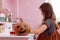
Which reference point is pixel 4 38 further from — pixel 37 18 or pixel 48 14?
pixel 37 18

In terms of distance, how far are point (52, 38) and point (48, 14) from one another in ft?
1.08

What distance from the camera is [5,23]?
8.63ft

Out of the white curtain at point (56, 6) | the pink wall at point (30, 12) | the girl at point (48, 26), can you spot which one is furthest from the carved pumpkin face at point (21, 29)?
the white curtain at point (56, 6)

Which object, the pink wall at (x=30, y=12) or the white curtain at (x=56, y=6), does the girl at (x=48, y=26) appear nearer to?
the pink wall at (x=30, y=12)

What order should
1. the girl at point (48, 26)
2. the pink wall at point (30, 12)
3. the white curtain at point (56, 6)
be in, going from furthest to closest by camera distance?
1. the white curtain at point (56, 6)
2. the pink wall at point (30, 12)
3. the girl at point (48, 26)

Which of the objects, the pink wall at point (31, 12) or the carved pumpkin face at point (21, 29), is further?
the pink wall at point (31, 12)

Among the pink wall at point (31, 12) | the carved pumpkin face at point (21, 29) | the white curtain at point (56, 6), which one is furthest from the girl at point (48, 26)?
the white curtain at point (56, 6)

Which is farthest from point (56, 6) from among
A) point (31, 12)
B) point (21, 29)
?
point (21, 29)

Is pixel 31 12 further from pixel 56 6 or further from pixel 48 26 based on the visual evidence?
pixel 48 26

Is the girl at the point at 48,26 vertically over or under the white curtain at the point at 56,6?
under

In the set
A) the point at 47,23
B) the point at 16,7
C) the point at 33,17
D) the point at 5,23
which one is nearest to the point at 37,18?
the point at 33,17

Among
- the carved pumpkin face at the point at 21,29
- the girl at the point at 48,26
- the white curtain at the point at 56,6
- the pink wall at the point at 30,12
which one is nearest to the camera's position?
the carved pumpkin face at the point at 21,29

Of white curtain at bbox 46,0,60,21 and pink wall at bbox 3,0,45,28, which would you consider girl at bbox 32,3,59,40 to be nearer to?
pink wall at bbox 3,0,45,28

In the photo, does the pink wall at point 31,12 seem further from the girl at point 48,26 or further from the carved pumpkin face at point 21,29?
the carved pumpkin face at point 21,29
